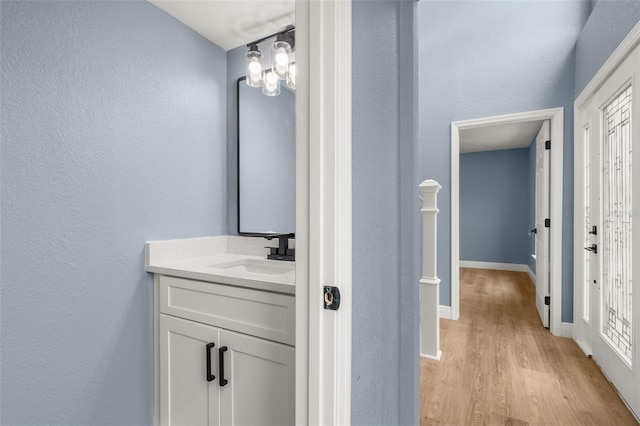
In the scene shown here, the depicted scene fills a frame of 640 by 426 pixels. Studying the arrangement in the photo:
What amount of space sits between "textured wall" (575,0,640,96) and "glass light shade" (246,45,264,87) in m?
1.96

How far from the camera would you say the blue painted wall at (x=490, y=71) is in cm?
279

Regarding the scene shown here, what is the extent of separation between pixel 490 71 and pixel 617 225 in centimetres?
180

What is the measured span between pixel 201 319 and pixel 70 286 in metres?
0.53

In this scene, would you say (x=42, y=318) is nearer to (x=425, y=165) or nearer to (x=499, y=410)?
(x=499, y=410)

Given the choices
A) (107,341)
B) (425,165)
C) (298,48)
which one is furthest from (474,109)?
(107,341)

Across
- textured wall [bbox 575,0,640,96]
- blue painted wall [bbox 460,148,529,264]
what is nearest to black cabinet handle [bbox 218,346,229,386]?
textured wall [bbox 575,0,640,96]

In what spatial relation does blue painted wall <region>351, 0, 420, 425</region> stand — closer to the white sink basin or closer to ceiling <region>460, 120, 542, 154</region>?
the white sink basin

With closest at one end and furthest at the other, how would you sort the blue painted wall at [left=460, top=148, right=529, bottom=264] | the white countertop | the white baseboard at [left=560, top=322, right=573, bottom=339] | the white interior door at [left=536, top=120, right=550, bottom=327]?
the white countertop < the white baseboard at [left=560, top=322, right=573, bottom=339] < the white interior door at [left=536, top=120, right=550, bottom=327] < the blue painted wall at [left=460, top=148, right=529, bottom=264]

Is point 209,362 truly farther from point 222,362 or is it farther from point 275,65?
point 275,65

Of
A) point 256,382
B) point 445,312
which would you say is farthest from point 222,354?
point 445,312

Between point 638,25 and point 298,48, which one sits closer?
point 298,48

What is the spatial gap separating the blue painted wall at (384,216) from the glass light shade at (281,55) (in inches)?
33.6

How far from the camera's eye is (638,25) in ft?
5.27

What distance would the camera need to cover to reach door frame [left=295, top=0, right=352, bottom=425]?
0.74 meters
